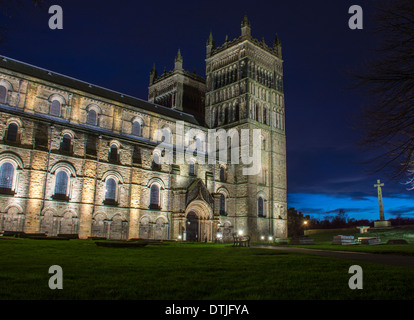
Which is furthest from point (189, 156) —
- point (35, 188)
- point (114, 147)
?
point (35, 188)

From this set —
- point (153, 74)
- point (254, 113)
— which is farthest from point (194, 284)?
point (153, 74)

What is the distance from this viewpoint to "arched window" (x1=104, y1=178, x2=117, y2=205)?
37.2 meters

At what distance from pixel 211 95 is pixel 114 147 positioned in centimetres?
2422

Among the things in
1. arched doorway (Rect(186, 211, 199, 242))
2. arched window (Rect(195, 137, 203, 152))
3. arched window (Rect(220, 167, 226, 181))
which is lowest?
arched doorway (Rect(186, 211, 199, 242))

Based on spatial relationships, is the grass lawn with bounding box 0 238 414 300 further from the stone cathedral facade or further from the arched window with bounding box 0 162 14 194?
the stone cathedral facade

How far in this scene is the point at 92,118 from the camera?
42.0 metres

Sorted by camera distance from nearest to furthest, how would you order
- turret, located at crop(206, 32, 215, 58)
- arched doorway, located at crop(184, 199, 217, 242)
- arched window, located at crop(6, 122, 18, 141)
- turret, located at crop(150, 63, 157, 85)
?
arched window, located at crop(6, 122, 18, 141) → arched doorway, located at crop(184, 199, 217, 242) → turret, located at crop(206, 32, 215, 58) → turret, located at crop(150, 63, 157, 85)

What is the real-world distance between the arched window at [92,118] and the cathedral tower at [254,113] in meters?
20.3

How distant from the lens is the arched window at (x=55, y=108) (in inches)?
1530

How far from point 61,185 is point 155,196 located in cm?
1120

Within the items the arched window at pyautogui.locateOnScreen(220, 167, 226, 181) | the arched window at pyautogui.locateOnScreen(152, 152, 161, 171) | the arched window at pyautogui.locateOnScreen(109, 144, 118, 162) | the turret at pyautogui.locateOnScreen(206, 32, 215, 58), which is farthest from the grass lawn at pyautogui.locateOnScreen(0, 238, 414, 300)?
the turret at pyautogui.locateOnScreen(206, 32, 215, 58)

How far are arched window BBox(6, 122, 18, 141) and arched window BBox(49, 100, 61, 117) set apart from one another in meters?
5.77

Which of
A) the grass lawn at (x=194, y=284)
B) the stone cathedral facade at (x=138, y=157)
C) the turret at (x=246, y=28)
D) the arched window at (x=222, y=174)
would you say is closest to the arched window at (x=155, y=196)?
the stone cathedral facade at (x=138, y=157)

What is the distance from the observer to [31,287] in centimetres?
686
